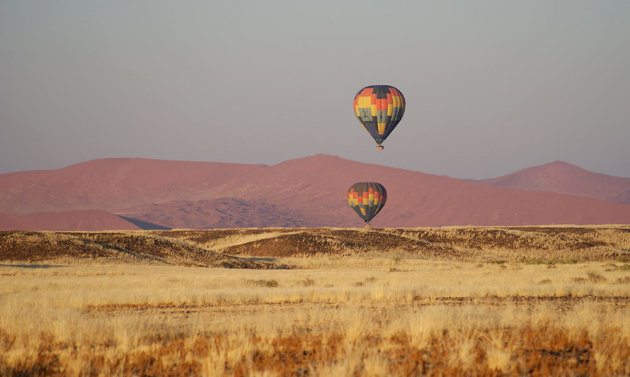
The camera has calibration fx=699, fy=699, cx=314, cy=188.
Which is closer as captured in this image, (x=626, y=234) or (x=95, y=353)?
(x=95, y=353)

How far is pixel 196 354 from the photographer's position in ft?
45.7

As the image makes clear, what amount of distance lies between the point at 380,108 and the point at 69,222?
128194 millimetres

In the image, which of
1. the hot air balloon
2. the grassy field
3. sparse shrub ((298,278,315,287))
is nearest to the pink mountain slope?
the hot air balloon

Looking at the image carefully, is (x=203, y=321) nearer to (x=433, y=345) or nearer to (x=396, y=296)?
(x=433, y=345)

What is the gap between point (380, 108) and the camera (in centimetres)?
7244

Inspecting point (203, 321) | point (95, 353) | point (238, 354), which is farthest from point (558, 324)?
point (95, 353)

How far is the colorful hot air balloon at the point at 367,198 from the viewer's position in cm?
8725

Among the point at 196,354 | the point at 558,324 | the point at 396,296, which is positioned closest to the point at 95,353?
the point at 196,354

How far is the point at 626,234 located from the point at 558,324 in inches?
3350

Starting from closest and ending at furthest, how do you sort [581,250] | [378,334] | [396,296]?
[378,334]
[396,296]
[581,250]

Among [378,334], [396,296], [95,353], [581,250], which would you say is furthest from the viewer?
[581,250]

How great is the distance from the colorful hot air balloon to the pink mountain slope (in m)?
99.6

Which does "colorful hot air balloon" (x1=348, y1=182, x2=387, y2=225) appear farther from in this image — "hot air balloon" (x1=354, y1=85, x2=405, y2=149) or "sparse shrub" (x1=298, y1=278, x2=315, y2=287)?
"sparse shrub" (x1=298, y1=278, x2=315, y2=287)

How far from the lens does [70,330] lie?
1580cm
